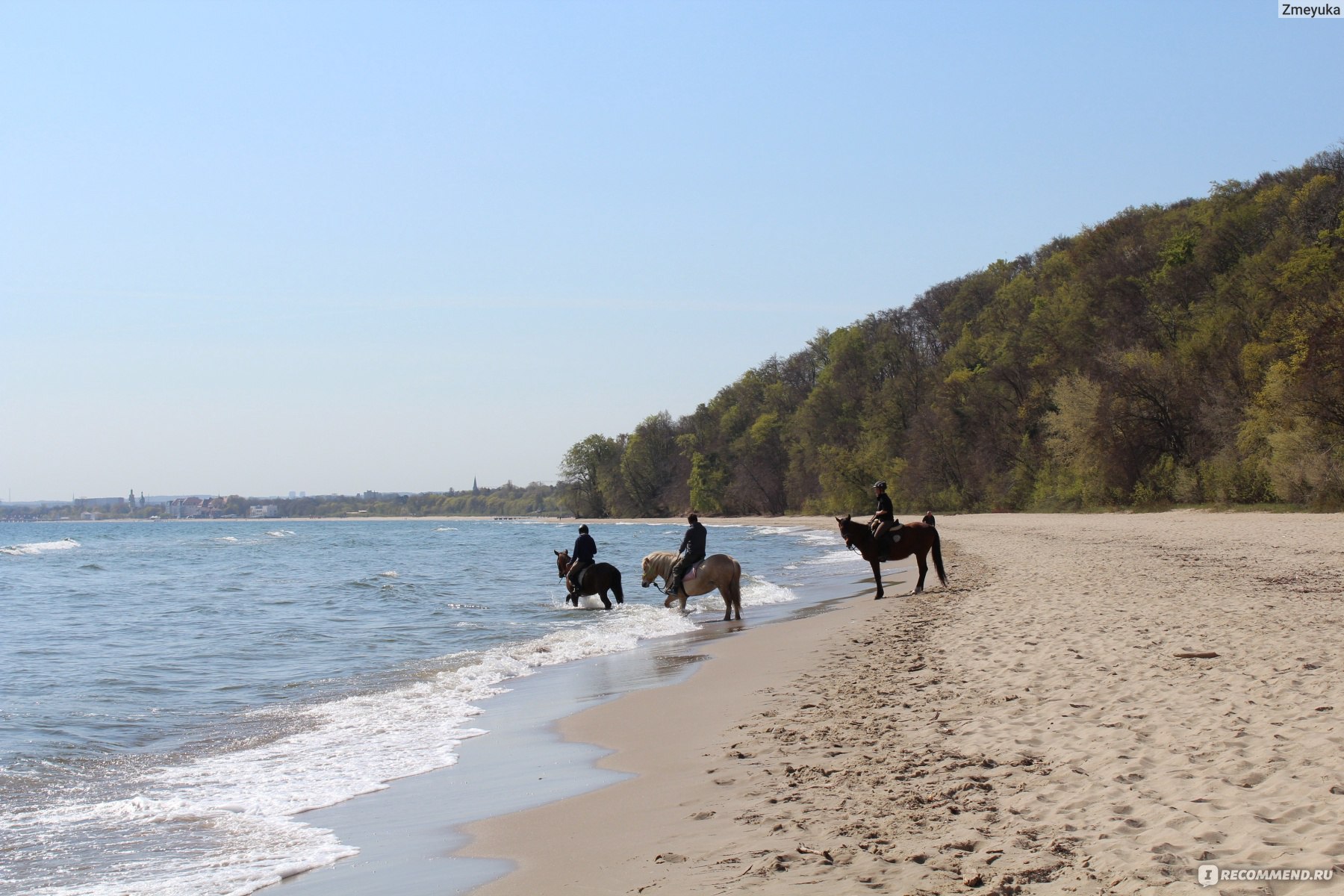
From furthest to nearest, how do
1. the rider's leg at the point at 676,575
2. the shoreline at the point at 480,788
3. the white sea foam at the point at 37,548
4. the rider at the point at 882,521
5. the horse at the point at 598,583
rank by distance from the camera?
the white sea foam at the point at 37,548 < the horse at the point at 598,583 < the rider's leg at the point at 676,575 < the rider at the point at 882,521 < the shoreline at the point at 480,788

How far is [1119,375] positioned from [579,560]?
3827 cm

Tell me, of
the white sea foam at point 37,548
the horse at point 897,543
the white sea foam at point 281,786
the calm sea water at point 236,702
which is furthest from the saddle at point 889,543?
the white sea foam at point 37,548

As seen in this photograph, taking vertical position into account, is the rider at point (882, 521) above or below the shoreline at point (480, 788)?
above

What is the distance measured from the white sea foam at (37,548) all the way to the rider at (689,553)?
194ft

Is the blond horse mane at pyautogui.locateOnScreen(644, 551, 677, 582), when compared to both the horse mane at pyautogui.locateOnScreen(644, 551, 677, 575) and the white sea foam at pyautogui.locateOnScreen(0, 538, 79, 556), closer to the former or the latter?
the horse mane at pyautogui.locateOnScreen(644, 551, 677, 575)

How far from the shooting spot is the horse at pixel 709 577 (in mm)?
18422

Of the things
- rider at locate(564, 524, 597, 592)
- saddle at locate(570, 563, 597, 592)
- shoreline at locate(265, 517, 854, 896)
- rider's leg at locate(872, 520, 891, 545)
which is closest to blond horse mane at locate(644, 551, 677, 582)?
saddle at locate(570, 563, 597, 592)

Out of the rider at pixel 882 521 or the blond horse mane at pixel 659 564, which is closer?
the rider at pixel 882 521

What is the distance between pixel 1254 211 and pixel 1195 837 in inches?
2334

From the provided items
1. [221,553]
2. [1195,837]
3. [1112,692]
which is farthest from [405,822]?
[221,553]

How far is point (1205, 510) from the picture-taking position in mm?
41469

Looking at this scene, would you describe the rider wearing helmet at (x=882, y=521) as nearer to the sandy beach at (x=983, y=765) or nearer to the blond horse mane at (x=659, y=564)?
the blond horse mane at (x=659, y=564)

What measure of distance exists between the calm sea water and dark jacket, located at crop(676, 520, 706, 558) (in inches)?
50.8

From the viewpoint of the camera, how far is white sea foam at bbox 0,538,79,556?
6593 centimetres
